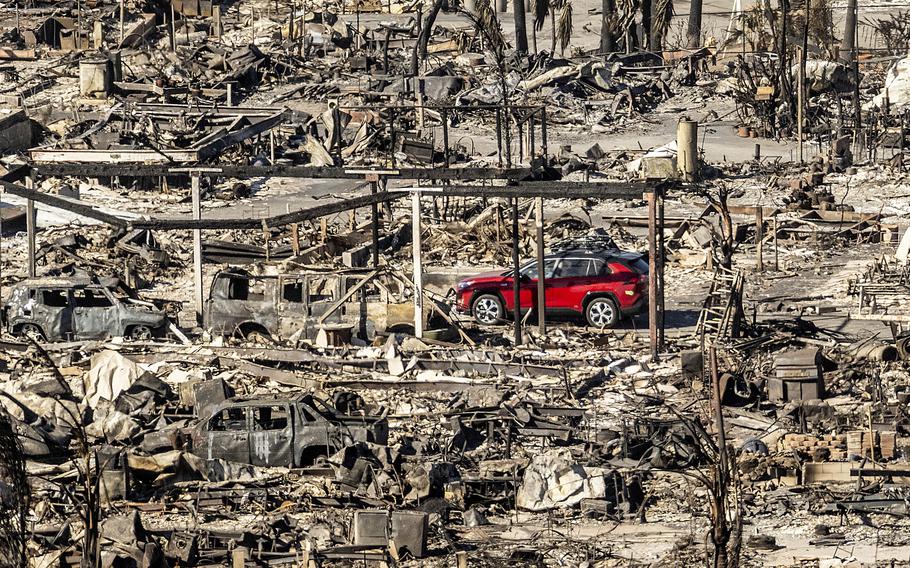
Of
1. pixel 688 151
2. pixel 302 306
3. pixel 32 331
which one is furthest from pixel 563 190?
pixel 688 151

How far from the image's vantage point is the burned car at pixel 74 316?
29359mm

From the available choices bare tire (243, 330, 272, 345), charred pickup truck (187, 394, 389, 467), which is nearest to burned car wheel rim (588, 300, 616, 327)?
bare tire (243, 330, 272, 345)

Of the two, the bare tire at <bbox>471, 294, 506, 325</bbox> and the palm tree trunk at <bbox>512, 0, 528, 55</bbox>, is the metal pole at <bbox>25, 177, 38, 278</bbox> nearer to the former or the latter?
the bare tire at <bbox>471, 294, 506, 325</bbox>

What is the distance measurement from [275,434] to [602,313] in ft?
29.2

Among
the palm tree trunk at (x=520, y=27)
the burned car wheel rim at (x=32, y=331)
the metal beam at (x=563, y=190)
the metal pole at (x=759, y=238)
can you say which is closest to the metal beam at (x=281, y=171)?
the metal beam at (x=563, y=190)

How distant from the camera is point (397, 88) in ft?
167

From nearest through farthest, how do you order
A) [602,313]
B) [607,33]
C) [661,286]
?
[661,286]
[602,313]
[607,33]

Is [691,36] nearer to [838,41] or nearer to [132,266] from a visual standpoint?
[838,41]

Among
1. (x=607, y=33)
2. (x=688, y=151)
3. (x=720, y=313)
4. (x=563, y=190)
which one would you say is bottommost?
(x=720, y=313)

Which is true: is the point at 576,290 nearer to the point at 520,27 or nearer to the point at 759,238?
the point at 759,238

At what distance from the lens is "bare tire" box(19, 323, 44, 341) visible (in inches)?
1155

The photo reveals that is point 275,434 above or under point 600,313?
above

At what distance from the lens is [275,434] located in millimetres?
22703

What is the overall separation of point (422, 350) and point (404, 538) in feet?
26.5
